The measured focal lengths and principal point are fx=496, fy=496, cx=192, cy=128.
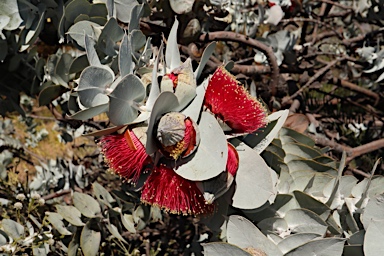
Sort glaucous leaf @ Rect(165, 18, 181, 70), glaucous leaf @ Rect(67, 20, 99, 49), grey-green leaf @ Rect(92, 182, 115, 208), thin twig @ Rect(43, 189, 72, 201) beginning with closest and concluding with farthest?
glaucous leaf @ Rect(165, 18, 181, 70), glaucous leaf @ Rect(67, 20, 99, 49), grey-green leaf @ Rect(92, 182, 115, 208), thin twig @ Rect(43, 189, 72, 201)

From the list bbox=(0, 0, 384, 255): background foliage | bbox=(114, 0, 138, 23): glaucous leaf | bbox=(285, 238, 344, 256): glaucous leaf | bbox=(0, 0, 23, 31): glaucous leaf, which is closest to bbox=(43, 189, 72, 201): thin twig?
bbox=(0, 0, 384, 255): background foliage

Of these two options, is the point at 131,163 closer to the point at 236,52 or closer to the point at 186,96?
the point at 186,96

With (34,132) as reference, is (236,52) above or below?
above

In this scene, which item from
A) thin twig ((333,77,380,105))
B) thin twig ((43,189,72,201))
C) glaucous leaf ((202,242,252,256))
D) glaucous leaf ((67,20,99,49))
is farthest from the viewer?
thin twig ((333,77,380,105))

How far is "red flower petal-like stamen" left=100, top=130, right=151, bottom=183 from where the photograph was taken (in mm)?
807

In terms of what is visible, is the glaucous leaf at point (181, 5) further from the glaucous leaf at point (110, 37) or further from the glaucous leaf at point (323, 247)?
the glaucous leaf at point (323, 247)

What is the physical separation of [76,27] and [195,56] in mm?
439

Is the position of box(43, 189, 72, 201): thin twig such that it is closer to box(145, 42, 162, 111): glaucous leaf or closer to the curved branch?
the curved branch

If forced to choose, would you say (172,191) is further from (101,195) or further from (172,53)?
(101,195)

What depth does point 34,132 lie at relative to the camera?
268 centimetres

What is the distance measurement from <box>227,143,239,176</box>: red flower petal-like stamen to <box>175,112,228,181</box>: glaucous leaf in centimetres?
5

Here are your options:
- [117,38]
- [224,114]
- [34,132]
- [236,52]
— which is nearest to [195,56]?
[117,38]

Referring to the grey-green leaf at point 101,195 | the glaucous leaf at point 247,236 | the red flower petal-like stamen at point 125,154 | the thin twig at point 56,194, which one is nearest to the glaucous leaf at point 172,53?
the red flower petal-like stamen at point 125,154

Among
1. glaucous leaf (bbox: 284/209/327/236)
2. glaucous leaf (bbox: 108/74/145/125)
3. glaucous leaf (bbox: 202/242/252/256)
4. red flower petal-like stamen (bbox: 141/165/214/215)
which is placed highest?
glaucous leaf (bbox: 108/74/145/125)
